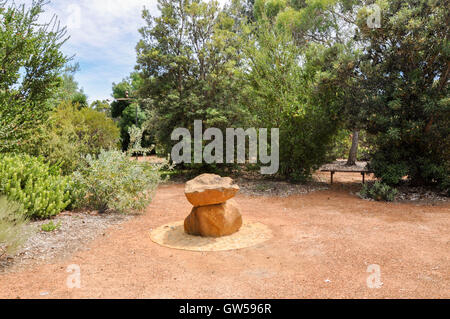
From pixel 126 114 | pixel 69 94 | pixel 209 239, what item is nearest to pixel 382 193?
pixel 209 239

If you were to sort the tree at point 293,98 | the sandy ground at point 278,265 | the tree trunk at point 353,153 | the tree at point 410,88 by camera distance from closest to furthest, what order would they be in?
the sandy ground at point 278,265
the tree at point 410,88
the tree at point 293,98
the tree trunk at point 353,153

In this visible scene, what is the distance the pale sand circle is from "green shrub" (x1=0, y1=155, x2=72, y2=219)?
2.04 meters

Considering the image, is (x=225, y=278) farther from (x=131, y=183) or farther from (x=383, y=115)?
(x=383, y=115)

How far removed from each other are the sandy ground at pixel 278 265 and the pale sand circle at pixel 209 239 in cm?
18

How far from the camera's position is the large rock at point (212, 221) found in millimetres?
5434

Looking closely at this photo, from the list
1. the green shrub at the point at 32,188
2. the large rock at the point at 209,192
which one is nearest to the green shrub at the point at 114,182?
the green shrub at the point at 32,188

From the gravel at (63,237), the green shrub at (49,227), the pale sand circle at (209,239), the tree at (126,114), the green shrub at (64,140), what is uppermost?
the tree at (126,114)

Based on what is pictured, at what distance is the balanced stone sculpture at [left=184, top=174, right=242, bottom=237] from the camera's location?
531cm

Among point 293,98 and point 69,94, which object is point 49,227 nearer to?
point 293,98

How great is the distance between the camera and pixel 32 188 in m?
5.89

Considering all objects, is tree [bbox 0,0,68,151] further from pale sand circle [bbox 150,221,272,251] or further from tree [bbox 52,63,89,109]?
pale sand circle [bbox 150,221,272,251]

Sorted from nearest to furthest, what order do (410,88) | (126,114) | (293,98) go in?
1. (410,88)
2. (293,98)
3. (126,114)

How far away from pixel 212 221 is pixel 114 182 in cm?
254

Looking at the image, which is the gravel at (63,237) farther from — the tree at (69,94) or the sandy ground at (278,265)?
the tree at (69,94)
